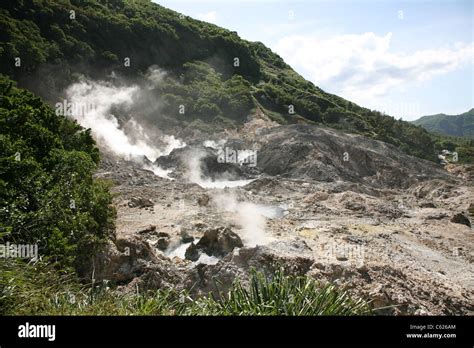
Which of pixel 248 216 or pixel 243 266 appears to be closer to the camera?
pixel 243 266

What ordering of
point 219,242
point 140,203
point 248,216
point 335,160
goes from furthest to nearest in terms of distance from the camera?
point 335,160 < point 140,203 < point 248,216 < point 219,242

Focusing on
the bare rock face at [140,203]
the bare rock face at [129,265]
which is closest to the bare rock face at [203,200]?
the bare rock face at [140,203]

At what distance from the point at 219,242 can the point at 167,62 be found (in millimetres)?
53559

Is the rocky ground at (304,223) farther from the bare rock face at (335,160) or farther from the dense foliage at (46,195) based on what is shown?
the dense foliage at (46,195)

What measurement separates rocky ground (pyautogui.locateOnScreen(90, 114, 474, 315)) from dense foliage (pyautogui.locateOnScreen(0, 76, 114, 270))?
117 cm

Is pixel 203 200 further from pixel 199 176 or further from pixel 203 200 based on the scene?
pixel 199 176

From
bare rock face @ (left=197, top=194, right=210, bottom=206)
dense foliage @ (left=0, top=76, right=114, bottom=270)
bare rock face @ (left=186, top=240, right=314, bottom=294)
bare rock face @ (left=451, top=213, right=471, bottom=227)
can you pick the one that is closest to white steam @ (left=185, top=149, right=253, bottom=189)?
bare rock face @ (left=197, top=194, right=210, bottom=206)

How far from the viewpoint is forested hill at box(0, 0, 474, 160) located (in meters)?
50.5

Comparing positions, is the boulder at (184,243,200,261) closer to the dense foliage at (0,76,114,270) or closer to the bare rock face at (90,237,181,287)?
the bare rock face at (90,237,181,287)

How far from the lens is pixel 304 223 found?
24.6 m

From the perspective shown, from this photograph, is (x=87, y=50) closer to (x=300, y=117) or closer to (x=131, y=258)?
(x=300, y=117)

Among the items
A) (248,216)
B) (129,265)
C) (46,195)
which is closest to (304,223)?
(248,216)

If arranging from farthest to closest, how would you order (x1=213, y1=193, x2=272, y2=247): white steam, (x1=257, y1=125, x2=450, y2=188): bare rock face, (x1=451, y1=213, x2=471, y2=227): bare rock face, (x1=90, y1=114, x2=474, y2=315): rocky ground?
(x1=257, y1=125, x2=450, y2=188): bare rock face → (x1=451, y1=213, x2=471, y2=227): bare rock face → (x1=213, y1=193, x2=272, y2=247): white steam → (x1=90, y1=114, x2=474, y2=315): rocky ground

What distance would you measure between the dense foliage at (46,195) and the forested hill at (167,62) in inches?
1235
